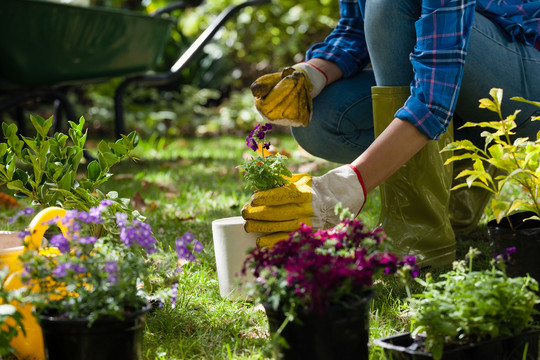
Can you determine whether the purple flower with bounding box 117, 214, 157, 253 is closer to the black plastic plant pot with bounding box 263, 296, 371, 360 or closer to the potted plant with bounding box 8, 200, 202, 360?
the potted plant with bounding box 8, 200, 202, 360

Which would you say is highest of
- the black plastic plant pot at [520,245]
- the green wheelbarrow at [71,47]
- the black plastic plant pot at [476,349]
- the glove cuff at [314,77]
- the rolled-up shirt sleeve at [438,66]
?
the green wheelbarrow at [71,47]

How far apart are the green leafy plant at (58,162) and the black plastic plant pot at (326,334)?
0.53m

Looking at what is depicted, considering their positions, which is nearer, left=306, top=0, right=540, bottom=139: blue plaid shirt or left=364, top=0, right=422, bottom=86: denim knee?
left=306, top=0, right=540, bottom=139: blue plaid shirt

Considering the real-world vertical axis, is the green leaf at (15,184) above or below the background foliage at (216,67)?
below

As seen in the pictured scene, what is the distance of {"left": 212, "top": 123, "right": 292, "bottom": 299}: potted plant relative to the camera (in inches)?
56.0

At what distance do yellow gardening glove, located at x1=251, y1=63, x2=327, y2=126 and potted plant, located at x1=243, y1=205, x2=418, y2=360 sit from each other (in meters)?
Result: 0.77

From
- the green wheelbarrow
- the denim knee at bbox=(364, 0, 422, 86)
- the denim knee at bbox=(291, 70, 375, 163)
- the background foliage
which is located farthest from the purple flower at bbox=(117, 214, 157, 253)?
the background foliage

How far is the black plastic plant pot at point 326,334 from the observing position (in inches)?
39.5

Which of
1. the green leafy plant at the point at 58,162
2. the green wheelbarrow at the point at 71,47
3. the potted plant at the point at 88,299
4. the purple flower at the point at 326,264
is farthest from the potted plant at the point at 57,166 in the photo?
the green wheelbarrow at the point at 71,47

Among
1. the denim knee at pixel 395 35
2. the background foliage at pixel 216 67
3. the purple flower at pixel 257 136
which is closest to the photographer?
the purple flower at pixel 257 136

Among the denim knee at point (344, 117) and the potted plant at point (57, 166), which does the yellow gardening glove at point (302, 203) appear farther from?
the denim knee at point (344, 117)

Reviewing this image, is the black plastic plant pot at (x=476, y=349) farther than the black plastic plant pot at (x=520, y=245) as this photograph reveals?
No

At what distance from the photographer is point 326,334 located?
39.7 inches

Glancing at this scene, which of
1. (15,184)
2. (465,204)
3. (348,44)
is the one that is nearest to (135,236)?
(15,184)
